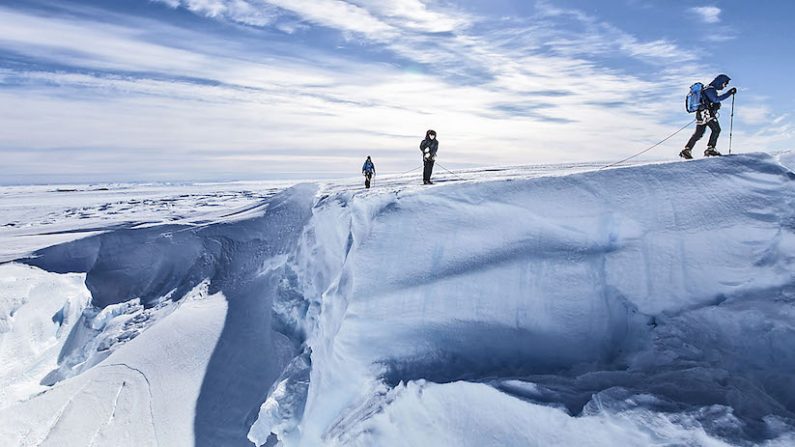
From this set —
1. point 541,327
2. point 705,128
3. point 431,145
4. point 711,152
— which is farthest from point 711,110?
point 541,327

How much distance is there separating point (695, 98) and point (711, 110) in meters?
0.30

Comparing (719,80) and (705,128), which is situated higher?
(719,80)

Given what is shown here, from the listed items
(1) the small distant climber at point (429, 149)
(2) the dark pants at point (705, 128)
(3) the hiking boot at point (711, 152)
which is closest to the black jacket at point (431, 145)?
(1) the small distant climber at point (429, 149)

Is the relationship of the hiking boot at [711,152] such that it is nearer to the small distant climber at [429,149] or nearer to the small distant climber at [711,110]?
the small distant climber at [711,110]

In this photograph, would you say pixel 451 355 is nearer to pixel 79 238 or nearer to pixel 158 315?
pixel 158 315

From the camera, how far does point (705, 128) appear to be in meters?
6.75

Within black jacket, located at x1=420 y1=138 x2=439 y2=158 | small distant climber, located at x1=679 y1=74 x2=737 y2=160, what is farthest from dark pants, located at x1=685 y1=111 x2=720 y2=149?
black jacket, located at x1=420 y1=138 x2=439 y2=158

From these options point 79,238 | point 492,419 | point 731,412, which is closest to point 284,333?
point 492,419

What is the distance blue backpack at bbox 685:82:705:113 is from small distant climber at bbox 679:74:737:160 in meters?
0.01

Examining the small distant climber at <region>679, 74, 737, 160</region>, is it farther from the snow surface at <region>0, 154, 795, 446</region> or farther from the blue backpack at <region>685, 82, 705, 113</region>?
the snow surface at <region>0, 154, 795, 446</region>

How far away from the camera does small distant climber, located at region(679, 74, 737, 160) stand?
6.57 m

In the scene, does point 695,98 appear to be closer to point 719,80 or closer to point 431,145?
point 719,80

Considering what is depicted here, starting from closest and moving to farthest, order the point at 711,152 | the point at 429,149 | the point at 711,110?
1. the point at 711,152
2. the point at 711,110
3. the point at 429,149

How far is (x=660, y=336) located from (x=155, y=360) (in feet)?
30.5
